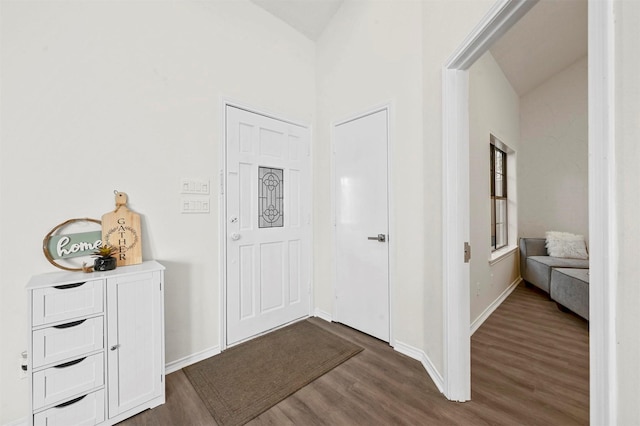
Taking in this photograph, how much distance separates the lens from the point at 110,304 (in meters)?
1.45

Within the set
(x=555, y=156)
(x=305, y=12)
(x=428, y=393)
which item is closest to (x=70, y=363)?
(x=428, y=393)

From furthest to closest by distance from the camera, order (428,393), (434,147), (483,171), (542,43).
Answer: (542,43) < (483,171) < (434,147) < (428,393)

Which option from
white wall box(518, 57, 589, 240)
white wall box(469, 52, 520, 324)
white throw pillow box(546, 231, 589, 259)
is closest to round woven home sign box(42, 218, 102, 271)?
white wall box(469, 52, 520, 324)

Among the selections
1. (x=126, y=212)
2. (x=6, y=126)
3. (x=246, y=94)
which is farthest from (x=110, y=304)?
(x=246, y=94)

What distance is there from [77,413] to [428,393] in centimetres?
206

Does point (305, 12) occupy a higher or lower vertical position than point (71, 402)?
higher

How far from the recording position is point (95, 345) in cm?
140

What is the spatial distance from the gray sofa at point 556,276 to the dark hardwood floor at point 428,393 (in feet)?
1.79

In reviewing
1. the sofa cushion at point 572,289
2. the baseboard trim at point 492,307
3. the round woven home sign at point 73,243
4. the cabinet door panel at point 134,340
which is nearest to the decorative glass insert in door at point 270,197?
the cabinet door panel at point 134,340

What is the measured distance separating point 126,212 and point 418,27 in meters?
2.65

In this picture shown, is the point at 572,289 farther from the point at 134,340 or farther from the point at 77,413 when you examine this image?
the point at 77,413

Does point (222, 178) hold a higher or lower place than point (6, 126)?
lower

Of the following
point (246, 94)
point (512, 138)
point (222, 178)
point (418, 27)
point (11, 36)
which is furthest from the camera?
point (512, 138)

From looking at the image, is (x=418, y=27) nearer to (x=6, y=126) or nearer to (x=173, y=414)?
(x=6, y=126)
